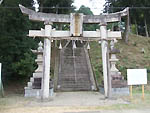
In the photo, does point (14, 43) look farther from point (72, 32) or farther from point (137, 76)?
point (137, 76)

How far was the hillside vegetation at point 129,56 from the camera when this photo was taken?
47.3 ft

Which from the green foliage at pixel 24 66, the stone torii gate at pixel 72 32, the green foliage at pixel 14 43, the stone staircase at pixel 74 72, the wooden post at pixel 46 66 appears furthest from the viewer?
the stone staircase at pixel 74 72

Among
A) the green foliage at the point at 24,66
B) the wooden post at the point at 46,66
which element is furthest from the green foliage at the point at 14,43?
the wooden post at the point at 46,66

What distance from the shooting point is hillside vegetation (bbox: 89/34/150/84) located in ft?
47.3

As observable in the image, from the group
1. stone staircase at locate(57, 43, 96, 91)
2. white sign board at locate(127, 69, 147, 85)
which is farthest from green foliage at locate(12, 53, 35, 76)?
white sign board at locate(127, 69, 147, 85)

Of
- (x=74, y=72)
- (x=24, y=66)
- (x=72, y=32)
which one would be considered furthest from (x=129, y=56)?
(x=24, y=66)

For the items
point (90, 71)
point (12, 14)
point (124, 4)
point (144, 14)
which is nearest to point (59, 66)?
point (90, 71)

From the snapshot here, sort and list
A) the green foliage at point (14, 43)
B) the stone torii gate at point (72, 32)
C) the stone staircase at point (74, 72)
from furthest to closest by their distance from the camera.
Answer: the stone staircase at point (74, 72) → the green foliage at point (14, 43) → the stone torii gate at point (72, 32)

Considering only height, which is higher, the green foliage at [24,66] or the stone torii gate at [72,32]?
the stone torii gate at [72,32]

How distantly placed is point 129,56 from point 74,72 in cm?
696

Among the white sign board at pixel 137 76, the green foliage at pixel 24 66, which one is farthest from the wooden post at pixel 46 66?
the white sign board at pixel 137 76

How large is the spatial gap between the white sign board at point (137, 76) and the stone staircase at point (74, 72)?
151 inches

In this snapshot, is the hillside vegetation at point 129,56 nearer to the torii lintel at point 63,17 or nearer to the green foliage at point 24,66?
the torii lintel at point 63,17

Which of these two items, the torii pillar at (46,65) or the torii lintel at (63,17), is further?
the torii lintel at (63,17)
